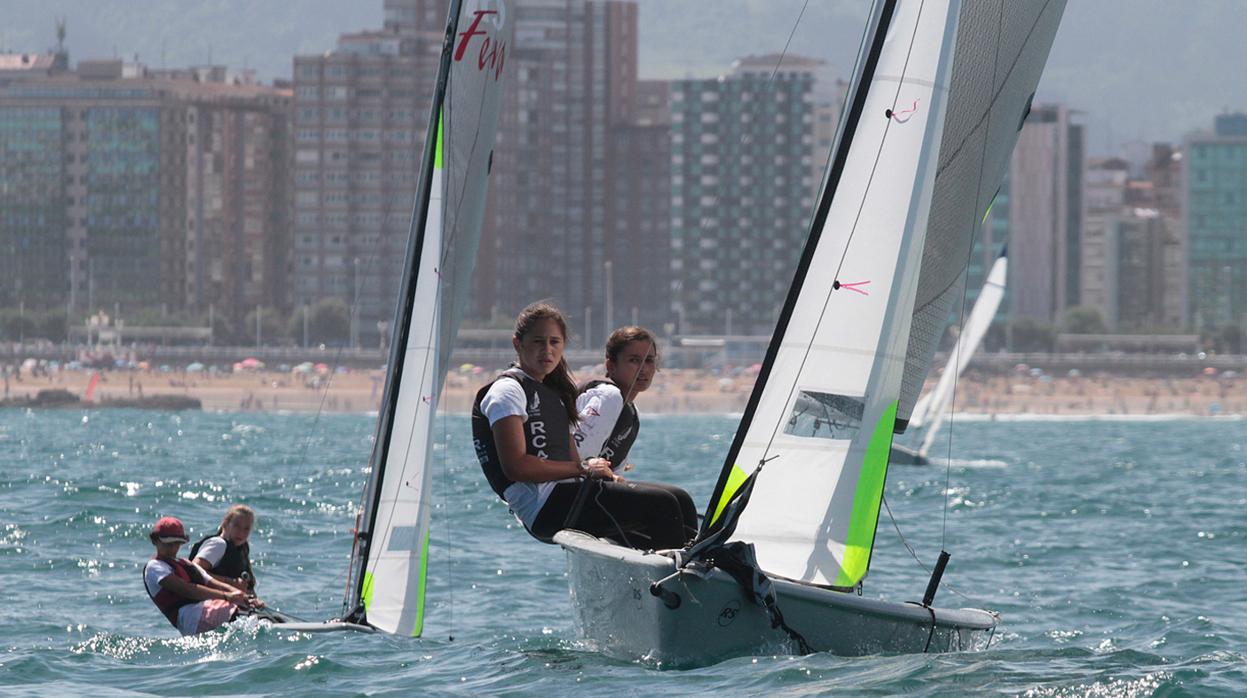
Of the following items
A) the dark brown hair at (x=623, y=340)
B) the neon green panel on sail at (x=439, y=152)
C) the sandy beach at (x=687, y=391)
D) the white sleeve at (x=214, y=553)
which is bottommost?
the sandy beach at (x=687, y=391)

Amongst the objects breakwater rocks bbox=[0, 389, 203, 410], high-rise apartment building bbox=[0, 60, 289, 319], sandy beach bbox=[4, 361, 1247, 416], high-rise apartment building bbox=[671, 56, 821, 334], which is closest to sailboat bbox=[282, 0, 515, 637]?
sandy beach bbox=[4, 361, 1247, 416]

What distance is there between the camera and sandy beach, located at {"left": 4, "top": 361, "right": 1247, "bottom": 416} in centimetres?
9031

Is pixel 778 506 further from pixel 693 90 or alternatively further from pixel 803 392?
pixel 693 90

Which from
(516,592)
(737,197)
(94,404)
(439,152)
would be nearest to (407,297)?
(439,152)

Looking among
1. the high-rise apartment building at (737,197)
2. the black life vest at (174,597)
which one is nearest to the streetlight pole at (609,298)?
the high-rise apartment building at (737,197)

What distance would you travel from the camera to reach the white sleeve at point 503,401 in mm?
8117

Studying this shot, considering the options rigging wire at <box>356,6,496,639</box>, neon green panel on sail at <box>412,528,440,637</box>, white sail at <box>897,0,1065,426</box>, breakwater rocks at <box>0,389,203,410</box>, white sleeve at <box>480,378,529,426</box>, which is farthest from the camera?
breakwater rocks at <box>0,389,203,410</box>

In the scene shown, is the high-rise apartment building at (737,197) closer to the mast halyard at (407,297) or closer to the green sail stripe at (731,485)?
the mast halyard at (407,297)

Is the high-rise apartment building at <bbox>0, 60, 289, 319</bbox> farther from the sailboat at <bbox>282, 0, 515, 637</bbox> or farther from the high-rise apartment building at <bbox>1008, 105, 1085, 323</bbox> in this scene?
the sailboat at <bbox>282, 0, 515, 637</bbox>

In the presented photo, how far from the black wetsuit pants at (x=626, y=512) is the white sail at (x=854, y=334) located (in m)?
0.33

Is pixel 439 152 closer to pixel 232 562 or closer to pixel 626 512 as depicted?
pixel 626 512

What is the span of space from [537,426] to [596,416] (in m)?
0.48

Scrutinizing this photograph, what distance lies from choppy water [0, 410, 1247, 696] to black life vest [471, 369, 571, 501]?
0.93m

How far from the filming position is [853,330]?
8.34m
